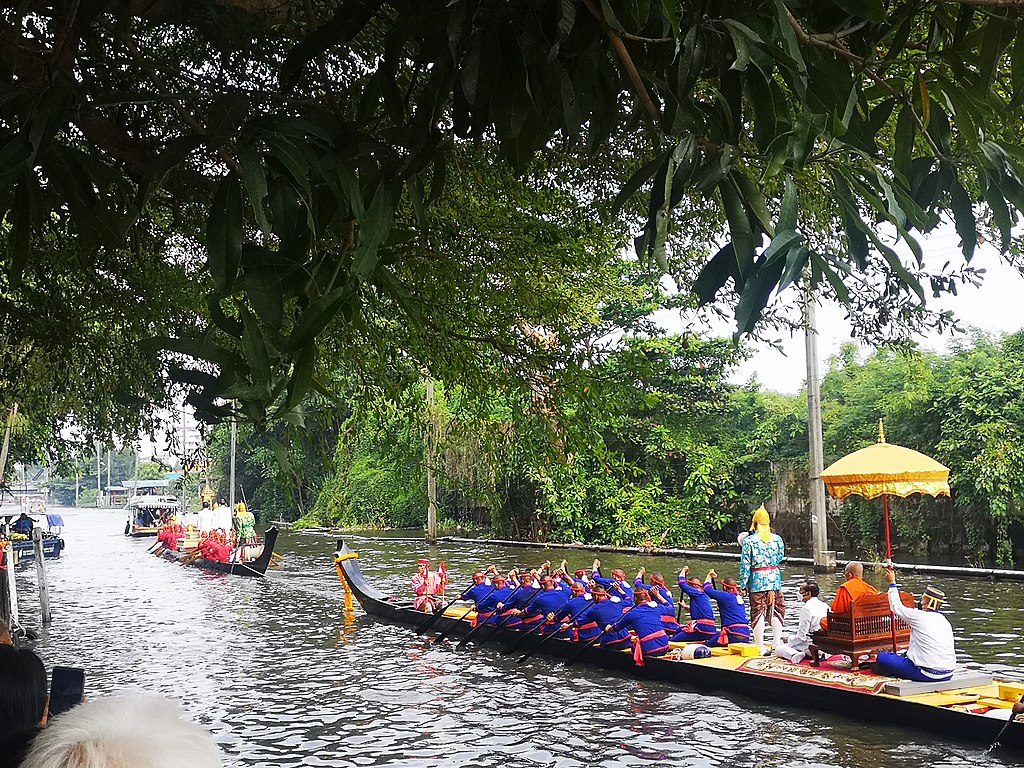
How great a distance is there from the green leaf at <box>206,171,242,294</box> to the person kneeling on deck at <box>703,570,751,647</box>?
993 cm

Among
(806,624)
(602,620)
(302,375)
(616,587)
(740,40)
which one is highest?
(740,40)

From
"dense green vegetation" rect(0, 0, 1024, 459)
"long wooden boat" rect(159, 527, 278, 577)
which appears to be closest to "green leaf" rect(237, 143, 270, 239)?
"dense green vegetation" rect(0, 0, 1024, 459)

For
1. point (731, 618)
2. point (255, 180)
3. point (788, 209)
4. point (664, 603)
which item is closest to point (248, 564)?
point (664, 603)

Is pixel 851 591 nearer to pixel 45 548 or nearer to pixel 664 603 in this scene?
pixel 664 603

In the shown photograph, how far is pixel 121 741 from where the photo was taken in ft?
5.32

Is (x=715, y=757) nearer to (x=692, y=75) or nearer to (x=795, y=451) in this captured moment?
(x=692, y=75)

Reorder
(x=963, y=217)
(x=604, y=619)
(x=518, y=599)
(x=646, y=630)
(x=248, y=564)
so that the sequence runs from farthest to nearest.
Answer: (x=248, y=564), (x=518, y=599), (x=604, y=619), (x=646, y=630), (x=963, y=217)

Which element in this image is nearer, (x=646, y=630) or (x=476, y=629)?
(x=646, y=630)

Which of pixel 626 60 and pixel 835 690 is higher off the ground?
pixel 626 60

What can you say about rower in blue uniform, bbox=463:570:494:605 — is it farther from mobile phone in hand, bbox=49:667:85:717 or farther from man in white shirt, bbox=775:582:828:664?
mobile phone in hand, bbox=49:667:85:717

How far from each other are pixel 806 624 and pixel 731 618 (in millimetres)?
1453

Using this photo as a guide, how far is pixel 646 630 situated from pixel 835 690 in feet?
8.61

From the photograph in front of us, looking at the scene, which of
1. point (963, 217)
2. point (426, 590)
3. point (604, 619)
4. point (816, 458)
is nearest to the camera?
point (963, 217)

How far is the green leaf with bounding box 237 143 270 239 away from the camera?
2.27 m
